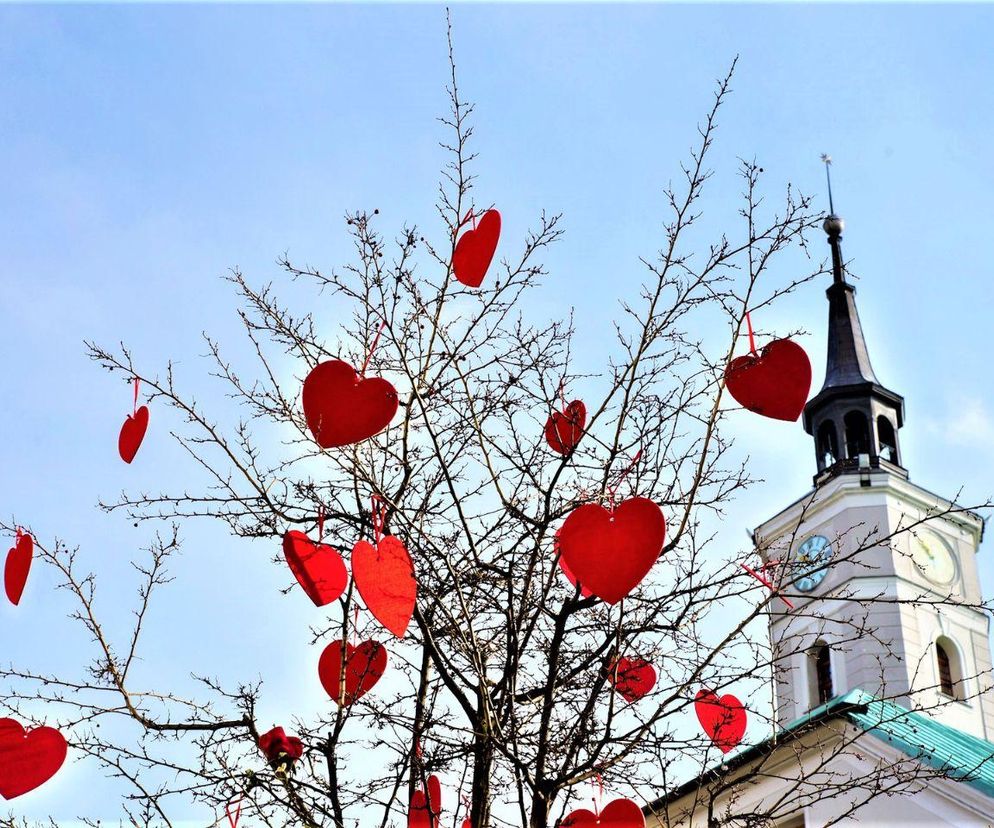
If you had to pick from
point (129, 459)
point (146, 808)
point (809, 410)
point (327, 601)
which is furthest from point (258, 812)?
point (809, 410)

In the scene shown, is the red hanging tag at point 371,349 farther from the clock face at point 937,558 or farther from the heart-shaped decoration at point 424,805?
the clock face at point 937,558

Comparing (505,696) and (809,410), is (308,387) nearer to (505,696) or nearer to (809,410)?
(505,696)

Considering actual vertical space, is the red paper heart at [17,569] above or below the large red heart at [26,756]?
above

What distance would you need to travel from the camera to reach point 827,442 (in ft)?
99.0

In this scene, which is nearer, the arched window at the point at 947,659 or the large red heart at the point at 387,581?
the large red heart at the point at 387,581

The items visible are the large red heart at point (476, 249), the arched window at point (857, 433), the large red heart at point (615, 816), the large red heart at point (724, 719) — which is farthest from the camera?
the arched window at point (857, 433)

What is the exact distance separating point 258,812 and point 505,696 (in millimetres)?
808

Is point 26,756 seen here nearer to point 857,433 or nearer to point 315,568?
point 315,568

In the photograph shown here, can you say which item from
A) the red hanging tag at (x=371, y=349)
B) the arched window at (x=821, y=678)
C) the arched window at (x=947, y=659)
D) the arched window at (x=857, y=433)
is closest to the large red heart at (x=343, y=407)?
the red hanging tag at (x=371, y=349)

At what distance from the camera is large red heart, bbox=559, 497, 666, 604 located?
3611 millimetres

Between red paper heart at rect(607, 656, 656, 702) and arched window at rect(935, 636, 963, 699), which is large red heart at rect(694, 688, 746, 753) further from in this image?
arched window at rect(935, 636, 963, 699)

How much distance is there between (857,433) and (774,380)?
2743cm

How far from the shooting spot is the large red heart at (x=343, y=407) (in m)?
3.99

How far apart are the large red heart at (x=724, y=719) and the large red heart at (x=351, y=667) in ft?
3.40
